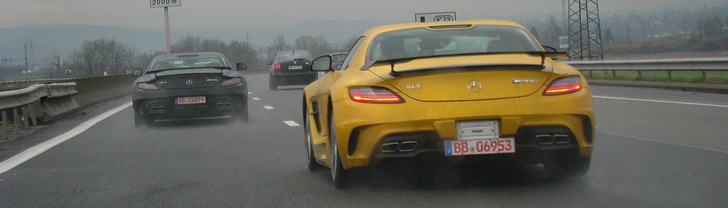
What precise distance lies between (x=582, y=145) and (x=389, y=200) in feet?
4.20

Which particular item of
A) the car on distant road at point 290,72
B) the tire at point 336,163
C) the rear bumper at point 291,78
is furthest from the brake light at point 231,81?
the rear bumper at point 291,78

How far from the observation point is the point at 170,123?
16266mm

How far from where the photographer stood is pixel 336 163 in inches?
265

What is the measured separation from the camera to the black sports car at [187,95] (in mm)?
15242

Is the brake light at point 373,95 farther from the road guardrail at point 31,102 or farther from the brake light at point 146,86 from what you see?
the brake light at point 146,86

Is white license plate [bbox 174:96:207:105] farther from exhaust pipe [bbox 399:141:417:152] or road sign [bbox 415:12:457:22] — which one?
road sign [bbox 415:12:457:22]

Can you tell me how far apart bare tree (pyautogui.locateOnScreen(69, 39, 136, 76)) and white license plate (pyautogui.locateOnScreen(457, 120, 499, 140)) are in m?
144

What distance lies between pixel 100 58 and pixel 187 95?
14416 cm

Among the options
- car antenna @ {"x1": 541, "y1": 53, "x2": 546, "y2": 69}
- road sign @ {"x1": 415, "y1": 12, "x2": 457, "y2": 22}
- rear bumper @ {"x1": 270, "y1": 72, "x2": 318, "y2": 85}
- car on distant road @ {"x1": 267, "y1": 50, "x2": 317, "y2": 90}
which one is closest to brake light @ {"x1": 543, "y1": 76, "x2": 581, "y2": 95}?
car antenna @ {"x1": 541, "y1": 53, "x2": 546, "y2": 69}

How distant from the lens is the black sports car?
15.2 m

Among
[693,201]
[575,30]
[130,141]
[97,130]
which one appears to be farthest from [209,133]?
[575,30]

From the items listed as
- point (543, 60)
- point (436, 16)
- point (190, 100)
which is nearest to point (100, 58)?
point (436, 16)

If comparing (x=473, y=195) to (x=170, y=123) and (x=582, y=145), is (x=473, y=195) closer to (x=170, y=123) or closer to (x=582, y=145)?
(x=582, y=145)

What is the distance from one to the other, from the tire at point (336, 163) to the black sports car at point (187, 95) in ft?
28.6
